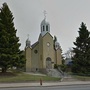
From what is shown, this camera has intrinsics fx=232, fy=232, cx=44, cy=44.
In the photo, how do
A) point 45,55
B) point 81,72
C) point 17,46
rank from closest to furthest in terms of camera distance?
point 17,46 < point 81,72 < point 45,55

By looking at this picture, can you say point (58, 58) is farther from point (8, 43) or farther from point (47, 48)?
point (8, 43)

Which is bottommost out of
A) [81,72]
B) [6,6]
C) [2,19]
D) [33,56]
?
[81,72]

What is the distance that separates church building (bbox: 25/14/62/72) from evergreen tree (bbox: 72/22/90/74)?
11874 millimetres

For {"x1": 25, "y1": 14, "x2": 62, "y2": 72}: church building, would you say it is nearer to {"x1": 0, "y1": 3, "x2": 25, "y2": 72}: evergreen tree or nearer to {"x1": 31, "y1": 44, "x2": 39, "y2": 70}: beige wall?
{"x1": 31, "y1": 44, "x2": 39, "y2": 70}: beige wall

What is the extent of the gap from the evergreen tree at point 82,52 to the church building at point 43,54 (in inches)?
467

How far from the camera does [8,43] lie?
40.8 m

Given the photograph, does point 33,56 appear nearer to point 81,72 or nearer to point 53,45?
point 53,45

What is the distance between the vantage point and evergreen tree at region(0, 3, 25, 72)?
39.7m

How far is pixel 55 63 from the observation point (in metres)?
61.7

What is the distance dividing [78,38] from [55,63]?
13.8m

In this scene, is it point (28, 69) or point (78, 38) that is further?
point (28, 69)

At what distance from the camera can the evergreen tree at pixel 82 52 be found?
4769 cm

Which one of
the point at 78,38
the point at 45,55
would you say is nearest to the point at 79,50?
the point at 78,38

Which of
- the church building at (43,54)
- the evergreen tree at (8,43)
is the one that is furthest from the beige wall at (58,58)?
the evergreen tree at (8,43)
